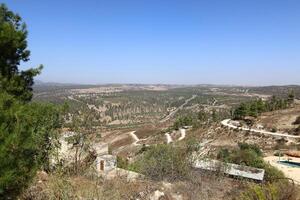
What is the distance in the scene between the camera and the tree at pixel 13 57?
11891mm

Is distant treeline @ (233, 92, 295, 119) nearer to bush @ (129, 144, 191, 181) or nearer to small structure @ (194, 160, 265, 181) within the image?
small structure @ (194, 160, 265, 181)

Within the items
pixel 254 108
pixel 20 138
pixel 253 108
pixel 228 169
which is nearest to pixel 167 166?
pixel 228 169

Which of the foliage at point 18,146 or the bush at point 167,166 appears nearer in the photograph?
the foliage at point 18,146

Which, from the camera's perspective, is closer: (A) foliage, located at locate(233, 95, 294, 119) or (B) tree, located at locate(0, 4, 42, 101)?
(B) tree, located at locate(0, 4, 42, 101)

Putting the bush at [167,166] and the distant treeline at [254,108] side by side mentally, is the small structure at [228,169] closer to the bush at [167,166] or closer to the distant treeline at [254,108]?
the bush at [167,166]

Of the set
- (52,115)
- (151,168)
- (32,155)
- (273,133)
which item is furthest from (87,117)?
(273,133)

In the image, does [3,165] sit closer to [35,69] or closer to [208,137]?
[35,69]

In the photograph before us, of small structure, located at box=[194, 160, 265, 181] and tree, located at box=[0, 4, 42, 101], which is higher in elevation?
tree, located at box=[0, 4, 42, 101]

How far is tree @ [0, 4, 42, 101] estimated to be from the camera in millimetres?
11891

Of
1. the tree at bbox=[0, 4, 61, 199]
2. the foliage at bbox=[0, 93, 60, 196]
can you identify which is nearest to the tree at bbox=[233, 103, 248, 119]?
the tree at bbox=[0, 4, 61, 199]

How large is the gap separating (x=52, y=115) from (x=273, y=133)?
1977 inches

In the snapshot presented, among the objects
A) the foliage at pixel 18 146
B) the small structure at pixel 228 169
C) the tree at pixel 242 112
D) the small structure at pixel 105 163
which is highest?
the foliage at pixel 18 146

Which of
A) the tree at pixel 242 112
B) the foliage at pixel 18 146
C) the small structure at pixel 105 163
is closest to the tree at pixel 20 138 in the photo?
the foliage at pixel 18 146

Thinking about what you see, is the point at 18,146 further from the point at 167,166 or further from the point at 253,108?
the point at 253,108
